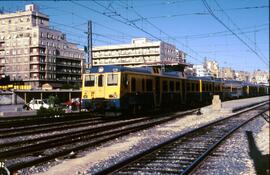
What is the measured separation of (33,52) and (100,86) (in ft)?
257

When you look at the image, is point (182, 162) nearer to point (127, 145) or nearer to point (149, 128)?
point (127, 145)

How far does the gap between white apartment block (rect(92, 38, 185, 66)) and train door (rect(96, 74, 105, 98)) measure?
97038 mm

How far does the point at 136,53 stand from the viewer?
126250 mm

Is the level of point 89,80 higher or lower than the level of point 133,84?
higher

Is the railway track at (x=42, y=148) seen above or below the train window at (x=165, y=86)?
below

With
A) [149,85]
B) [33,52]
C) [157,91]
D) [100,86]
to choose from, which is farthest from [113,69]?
[33,52]

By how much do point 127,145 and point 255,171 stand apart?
5189 millimetres

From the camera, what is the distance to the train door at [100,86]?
2256cm

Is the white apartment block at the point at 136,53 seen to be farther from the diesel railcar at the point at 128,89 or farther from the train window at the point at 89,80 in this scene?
the train window at the point at 89,80

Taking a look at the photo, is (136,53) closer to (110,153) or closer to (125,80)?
(125,80)

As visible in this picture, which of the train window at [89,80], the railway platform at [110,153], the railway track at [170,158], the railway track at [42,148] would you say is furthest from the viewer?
the train window at [89,80]

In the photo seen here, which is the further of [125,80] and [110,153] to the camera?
[125,80]

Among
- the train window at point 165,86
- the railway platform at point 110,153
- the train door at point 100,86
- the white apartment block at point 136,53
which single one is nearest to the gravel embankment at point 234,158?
the railway platform at point 110,153

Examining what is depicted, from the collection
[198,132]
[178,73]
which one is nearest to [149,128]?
[198,132]
